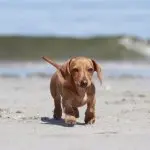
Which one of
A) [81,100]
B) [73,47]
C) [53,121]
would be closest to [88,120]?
[81,100]

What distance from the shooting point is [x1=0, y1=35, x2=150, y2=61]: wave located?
20.7 meters

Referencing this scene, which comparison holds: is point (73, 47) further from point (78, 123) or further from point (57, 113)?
point (78, 123)

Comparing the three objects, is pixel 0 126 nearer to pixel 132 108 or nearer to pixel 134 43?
pixel 132 108

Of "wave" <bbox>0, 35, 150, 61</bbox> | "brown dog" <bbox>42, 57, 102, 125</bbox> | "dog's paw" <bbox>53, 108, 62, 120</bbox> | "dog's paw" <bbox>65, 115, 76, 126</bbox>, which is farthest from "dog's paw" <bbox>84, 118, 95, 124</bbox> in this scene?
"wave" <bbox>0, 35, 150, 61</bbox>

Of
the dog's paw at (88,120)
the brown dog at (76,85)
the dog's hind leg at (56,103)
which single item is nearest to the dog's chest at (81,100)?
the brown dog at (76,85)

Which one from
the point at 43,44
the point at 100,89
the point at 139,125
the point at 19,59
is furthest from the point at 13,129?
the point at 43,44

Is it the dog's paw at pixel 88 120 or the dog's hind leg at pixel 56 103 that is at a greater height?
the dog's hind leg at pixel 56 103

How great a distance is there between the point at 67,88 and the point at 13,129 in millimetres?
715

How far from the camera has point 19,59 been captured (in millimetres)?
19969

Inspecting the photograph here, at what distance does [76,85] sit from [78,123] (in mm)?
472

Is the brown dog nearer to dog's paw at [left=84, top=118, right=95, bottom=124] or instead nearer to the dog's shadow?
dog's paw at [left=84, top=118, right=95, bottom=124]

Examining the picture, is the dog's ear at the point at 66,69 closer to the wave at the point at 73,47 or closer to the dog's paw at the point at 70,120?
the dog's paw at the point at 70,120

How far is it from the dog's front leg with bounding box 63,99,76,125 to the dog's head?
0.27 meters

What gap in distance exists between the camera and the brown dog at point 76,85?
6.64 metres
